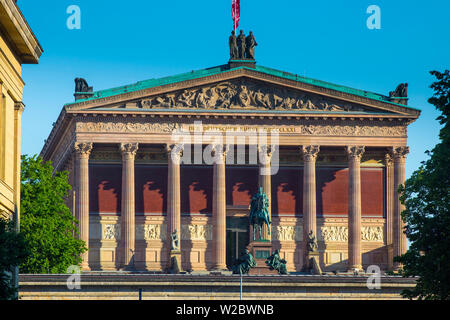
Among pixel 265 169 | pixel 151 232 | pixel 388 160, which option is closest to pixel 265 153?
pixel 265 169

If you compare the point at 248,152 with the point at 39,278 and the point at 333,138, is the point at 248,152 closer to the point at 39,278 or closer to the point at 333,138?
→ the point at 333,138

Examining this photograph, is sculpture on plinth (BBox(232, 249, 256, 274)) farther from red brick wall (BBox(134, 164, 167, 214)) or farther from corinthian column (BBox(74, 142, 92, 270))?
red brick wall (BBox(134, 164, 167, 214))

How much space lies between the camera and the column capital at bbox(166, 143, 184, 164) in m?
107

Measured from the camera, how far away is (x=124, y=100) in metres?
106

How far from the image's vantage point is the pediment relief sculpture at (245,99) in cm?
10744

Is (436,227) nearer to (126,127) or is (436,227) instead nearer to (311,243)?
(311,243)

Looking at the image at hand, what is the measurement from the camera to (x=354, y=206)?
108 metres

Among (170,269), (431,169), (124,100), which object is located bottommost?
(170,269)

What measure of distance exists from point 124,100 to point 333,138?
64.0 ft

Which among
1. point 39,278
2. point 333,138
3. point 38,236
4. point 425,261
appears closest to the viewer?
point 425,261

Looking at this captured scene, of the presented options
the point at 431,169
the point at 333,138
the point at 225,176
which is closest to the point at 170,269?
the point at 225,176

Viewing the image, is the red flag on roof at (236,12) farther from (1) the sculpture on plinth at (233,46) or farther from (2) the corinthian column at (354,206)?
(2) the corinthian column at (354,206)

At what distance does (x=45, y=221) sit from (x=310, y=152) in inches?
1150
